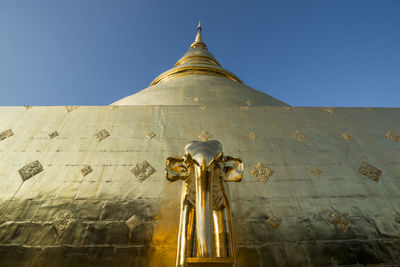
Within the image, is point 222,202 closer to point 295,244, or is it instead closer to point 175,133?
point 295,244

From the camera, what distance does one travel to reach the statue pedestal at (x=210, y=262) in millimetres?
1199

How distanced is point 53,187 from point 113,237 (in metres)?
1.05

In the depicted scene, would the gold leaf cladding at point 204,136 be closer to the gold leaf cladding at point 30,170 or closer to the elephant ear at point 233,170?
the elephant ear at point 233,170

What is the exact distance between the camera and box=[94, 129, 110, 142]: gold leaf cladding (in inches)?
125

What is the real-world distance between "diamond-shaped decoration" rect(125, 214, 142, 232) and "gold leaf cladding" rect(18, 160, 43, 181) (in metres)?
1.43

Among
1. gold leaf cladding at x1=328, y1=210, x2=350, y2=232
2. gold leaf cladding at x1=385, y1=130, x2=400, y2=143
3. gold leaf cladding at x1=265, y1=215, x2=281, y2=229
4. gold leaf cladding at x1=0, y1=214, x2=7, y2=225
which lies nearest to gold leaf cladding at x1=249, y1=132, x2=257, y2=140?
gold leaf cladding at x1=265, y1=215, x2=281, y2=229

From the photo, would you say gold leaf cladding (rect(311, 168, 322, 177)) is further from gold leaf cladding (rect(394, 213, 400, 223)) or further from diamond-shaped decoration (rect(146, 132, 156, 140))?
diamond-shaped decoration (rect(146, 132, 156, 140))

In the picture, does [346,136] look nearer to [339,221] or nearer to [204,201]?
[339,221]

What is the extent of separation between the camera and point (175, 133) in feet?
10.6

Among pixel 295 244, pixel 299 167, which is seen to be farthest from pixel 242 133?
pixel 295 244

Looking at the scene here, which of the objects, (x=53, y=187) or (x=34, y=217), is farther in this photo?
(x=53, y=187)

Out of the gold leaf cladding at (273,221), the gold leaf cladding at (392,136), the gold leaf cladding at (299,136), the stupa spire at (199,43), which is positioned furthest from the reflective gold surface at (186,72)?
the stupa spire at (199,43)

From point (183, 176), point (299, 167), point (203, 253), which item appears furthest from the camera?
point (299, 167)

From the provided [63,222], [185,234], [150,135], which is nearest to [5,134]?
[63,222]
